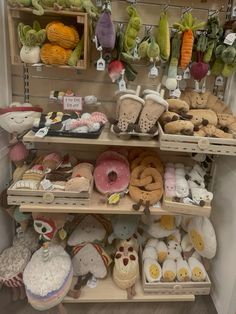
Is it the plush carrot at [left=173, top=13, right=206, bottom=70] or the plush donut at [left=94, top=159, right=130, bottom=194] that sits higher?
the plush carrot at [left=173, top=13, right=206, bottom=70]

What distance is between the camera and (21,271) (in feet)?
4.77

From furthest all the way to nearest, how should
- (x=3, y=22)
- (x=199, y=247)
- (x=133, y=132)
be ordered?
(x=199, y=247)
(x=3, y=22)
(x=133, y=132)

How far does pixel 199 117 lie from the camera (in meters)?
1.35

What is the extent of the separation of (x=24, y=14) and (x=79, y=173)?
2.72 feet

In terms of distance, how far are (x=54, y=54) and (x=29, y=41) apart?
127 millimetres

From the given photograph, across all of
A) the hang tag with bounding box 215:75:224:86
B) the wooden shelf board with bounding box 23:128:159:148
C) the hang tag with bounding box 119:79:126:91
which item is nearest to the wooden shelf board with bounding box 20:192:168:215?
the wooden shelf board with bounding box 23:128:159:148

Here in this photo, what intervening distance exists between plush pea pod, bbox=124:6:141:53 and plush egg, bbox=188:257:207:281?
1212 mm

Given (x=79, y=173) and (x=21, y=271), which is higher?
(x=79, y=173)

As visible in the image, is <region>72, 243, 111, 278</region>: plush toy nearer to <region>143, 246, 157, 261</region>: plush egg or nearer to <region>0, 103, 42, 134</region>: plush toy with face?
<region>143, 246, 157, 261</region>: plush egg

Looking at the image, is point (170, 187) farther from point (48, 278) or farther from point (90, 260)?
point (48, 278)

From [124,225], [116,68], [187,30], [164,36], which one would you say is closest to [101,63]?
[116,68]

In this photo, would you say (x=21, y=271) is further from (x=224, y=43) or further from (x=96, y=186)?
(x=224, y=43)

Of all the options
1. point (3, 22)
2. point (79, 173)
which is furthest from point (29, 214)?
point (3, 22)

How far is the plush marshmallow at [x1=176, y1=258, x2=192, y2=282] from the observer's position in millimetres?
1478
